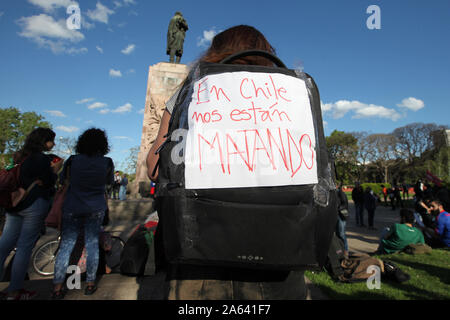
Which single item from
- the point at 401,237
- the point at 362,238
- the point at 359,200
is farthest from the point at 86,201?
the point at 359,200

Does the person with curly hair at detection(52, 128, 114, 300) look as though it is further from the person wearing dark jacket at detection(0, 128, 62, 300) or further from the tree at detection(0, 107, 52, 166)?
the tree at detection(0, 107, 52, 166)

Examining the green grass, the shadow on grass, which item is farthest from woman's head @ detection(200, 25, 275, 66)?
the shadow on grass

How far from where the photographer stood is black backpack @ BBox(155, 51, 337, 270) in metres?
0.81

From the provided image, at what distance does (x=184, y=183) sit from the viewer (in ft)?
2.80

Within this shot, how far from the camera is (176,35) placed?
13.5 metres

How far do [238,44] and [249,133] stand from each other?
1.86 feet

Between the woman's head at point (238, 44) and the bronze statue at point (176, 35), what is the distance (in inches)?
529

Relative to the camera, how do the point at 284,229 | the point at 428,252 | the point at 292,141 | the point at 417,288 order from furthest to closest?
1. the point at 428,252
2. the point at 417,288
3. the point at 292,141
4. the point at 284,229

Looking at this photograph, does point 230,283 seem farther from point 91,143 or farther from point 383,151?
point 383,151

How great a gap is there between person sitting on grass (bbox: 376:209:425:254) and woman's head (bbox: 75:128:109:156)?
19.7 ft

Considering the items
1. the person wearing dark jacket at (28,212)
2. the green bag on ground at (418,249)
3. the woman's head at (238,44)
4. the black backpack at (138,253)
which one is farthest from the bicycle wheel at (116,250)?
the green bag on ground at (418,249)
